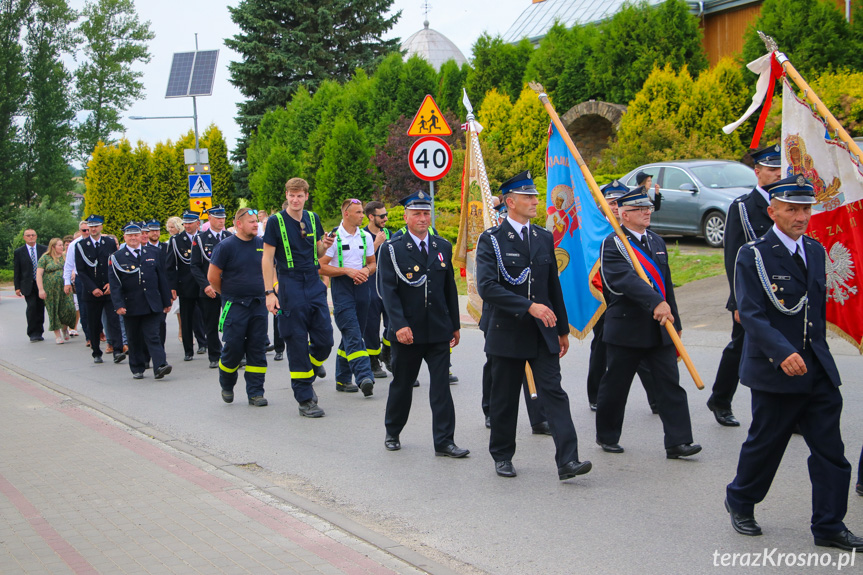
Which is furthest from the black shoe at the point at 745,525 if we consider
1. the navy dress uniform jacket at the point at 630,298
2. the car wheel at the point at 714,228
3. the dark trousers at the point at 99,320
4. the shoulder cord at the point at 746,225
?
the car wheel at the point at 714,228

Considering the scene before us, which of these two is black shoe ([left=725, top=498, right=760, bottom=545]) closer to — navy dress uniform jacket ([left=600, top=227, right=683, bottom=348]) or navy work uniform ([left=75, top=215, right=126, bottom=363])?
navy dress uniform jacket ([left=600, top=227, right=683, bottom=348])

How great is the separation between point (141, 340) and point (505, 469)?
6.98 meters

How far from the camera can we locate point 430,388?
7.11 meters

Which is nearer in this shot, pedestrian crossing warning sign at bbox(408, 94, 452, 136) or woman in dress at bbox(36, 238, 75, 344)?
pedestrian crossing warning sign at bbox(408, 94, 452, 136)

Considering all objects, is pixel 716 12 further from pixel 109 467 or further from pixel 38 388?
pixel 109 467

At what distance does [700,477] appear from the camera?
20.5ft

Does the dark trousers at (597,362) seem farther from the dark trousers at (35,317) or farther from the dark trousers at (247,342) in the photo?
the dark trousers at (35,317)

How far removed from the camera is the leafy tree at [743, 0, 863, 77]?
69.8 ft

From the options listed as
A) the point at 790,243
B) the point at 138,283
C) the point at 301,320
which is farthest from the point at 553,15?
the point at 790,243

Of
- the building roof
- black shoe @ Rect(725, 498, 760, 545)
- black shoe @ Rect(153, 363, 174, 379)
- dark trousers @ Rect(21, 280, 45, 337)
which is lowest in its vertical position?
black shoe @ Rect(725, 498, 760, 545)

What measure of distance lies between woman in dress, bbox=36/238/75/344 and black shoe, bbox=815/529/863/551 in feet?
47.9

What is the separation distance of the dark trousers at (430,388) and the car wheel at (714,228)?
1146 cm

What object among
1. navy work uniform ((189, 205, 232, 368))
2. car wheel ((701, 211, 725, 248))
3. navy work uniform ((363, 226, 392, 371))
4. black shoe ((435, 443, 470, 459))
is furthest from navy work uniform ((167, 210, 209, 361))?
car wheel ((701, 211, 725, 248))

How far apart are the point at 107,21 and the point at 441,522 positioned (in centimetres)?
6256
